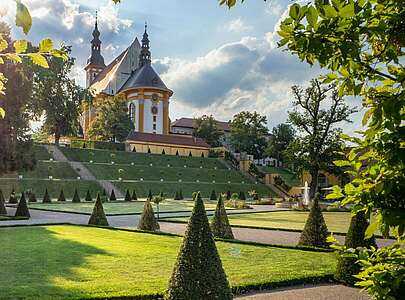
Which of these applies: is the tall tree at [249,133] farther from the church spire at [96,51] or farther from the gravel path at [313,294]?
the gravel path at [313,294]

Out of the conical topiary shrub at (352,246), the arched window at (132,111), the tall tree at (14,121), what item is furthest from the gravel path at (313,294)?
the arched window at (132,111)

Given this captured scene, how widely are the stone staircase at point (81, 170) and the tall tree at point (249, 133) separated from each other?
1339 inches

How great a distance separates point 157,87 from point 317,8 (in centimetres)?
8151

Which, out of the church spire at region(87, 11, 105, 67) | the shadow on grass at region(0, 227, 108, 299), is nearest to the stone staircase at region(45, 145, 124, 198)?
the shadow on grass at region(0, 227, 108, 299)

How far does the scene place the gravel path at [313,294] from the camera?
7.90m

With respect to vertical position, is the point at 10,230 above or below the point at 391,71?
below

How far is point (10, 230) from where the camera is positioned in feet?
55.2

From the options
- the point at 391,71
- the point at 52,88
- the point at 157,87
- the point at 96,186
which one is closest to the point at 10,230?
the point at 391,71

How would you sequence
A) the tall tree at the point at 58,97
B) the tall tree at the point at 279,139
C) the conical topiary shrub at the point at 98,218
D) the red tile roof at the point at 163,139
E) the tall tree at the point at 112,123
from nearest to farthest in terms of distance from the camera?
1. the conical topiary shrub at the point at 98,218
2. the tall tree at the point at 58,97
3. the red tile roof at the point at 163,139
4. the tall tree at the point at 112,123
5. the tall tree at the point at 279,139

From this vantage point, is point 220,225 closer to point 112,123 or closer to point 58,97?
point 58,97

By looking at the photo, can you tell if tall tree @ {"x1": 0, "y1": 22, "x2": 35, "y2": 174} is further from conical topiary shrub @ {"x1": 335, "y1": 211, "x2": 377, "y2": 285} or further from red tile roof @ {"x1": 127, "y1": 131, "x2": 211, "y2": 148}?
red tile roof @ {"x1": 127, "y1": 131, "x2": 211, "y2": 148}

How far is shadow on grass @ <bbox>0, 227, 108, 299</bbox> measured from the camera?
751 cm

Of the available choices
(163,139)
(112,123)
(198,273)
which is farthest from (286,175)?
(198,273)

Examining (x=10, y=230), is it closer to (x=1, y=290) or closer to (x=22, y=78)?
(x=1, y=290)
